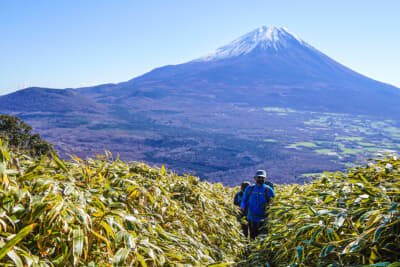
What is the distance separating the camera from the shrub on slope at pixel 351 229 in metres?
1.28

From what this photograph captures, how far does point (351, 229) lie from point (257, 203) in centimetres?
326

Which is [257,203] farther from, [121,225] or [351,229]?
[121,225]

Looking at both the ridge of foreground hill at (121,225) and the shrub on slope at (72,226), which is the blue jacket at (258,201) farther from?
the shrub on slope at (72,226)

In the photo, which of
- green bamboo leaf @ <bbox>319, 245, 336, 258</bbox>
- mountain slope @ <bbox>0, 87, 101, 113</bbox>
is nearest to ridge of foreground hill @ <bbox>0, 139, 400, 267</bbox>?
green bamboo leaf @ <bbox>319, 245, 336, 258</bbox>

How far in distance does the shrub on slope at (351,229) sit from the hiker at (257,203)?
2.30 meters

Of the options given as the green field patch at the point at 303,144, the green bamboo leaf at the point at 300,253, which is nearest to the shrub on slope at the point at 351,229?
the green bamboo leaf at the point at 300,253

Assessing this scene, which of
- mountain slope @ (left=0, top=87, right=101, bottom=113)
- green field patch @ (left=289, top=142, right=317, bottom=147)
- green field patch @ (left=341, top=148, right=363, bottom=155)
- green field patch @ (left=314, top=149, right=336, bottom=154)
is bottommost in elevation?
green field patch @ (left=341, top=148, right=363, bottom=155)

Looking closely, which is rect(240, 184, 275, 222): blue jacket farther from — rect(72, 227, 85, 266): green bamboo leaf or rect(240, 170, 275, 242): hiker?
rect(72, 227, 85, 266): green bamboo leaf

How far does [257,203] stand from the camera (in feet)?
15.4

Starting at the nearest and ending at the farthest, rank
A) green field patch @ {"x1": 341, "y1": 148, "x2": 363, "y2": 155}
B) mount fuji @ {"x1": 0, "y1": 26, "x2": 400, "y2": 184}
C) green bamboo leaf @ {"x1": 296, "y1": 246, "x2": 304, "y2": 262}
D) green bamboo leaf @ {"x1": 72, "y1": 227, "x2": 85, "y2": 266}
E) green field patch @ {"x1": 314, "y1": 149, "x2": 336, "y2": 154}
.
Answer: green bamboo leaf @ {"x1": 72, "y1": 227, "x2": 85, "y2": 266} → green bamboo leaf @ {"x1": 296, "y1": 246, "x2": 304, "y2": 262} → mount fuji @ {"x1": 0, "y1": 26, "x2": 400, "y2": 184} → green field patch @ {"x1": 341, "y1": 148, "x2": 363, "y2": 155} → green field patch @ {"x1": 314, "y1": 149, "x2": 336, "y2": 154}

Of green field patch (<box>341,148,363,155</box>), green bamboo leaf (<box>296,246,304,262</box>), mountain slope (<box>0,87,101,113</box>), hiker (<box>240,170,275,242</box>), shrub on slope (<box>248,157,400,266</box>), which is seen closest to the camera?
shrub on slope (<box>248,157,400,266</box>)

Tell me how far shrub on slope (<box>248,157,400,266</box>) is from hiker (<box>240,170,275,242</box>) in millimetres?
2297

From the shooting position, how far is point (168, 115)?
181750 millimetres

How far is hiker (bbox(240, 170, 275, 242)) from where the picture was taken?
4629 millimetres
